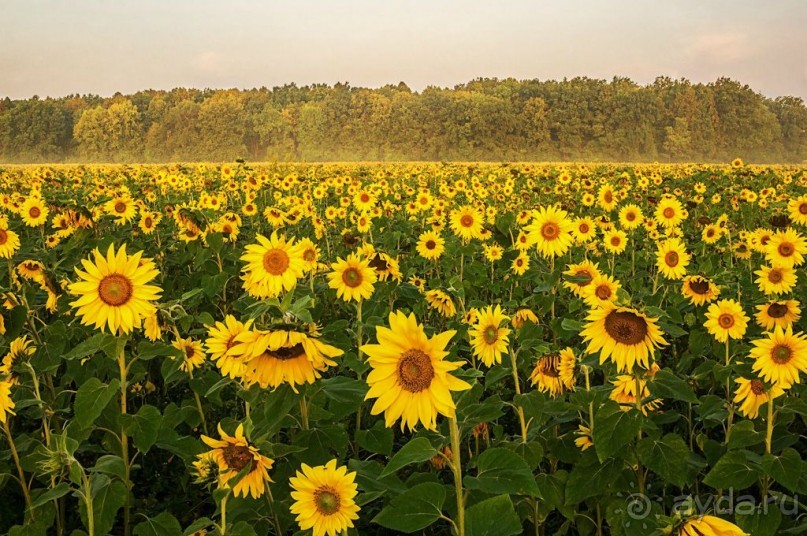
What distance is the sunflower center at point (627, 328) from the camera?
2.04 metres

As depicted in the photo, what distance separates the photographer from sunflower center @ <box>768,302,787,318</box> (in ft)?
10.0

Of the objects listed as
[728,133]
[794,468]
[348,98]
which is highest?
[348,98]

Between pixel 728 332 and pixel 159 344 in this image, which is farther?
pixel 728 332

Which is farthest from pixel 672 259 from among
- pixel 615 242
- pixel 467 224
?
pixel 467 224

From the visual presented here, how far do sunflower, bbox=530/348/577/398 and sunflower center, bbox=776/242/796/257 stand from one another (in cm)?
292

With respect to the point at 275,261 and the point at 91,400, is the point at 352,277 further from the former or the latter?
the point at 91,400

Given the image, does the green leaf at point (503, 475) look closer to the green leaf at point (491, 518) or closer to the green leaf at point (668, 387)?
the green leaf at point (491, 518)

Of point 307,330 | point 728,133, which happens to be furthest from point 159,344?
point 728,133

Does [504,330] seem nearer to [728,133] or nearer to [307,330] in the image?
[307,330]

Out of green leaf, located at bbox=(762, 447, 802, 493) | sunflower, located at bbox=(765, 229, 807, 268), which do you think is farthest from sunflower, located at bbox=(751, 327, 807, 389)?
sunflower, located at bbox=(765, 229, 807, 268)

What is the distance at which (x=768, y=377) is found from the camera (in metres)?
2.25

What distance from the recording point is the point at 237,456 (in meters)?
1.85

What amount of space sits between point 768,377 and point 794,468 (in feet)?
1.35

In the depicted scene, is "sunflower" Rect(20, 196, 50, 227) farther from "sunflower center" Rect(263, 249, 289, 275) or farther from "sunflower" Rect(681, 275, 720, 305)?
"sunflower" Rect(681, 275, 720, 305)
